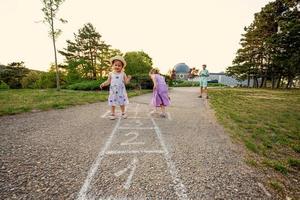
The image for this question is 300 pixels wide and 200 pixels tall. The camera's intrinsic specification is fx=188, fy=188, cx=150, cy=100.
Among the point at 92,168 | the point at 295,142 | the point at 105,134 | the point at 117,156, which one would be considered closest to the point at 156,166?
the point at 117,156

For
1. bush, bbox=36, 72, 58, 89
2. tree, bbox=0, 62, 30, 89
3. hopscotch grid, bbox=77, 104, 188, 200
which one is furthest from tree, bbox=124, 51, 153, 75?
hopscotch grid, bbox=77, 104, 188, 200

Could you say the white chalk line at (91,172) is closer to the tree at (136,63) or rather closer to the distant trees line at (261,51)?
the distant trees line at (261,51)

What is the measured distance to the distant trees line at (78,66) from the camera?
37.7 meters

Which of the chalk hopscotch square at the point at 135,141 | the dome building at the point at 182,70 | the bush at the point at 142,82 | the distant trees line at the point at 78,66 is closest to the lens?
the chalk hopscotch square at the point at 135,141

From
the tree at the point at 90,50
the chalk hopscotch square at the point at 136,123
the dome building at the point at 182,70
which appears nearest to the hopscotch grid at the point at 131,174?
the chalk hopscotch square at the point at 136,123

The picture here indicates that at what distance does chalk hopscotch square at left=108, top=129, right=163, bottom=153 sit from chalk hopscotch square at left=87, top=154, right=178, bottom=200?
41 cm

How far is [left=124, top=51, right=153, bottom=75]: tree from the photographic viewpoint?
4700 centimetres

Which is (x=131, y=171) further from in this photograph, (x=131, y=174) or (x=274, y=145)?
(x=274, y=145)

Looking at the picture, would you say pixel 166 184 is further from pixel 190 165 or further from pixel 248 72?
pixel 248 72

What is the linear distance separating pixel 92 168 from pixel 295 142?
462 centimetres

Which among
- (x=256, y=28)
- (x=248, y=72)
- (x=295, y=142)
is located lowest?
(x=295, y=142)

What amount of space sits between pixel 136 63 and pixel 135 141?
44.5 m

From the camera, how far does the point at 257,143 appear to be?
434cm

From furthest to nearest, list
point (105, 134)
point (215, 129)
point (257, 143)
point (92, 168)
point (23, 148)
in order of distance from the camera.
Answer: point (215, 129)
point (105, 134)
point (257, 143)
point (23, 148)
point (92, 168)
